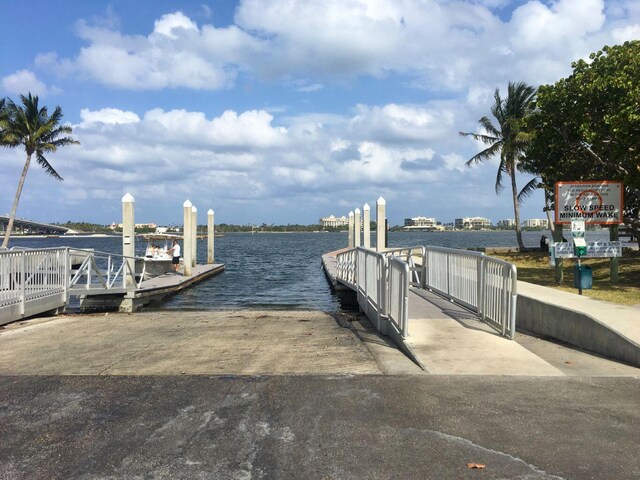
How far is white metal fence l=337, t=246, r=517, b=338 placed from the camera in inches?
315

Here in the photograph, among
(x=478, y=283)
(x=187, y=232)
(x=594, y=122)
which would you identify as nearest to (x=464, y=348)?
(x=478, y=283)

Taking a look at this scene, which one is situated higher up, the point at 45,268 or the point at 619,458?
the point at 45,268

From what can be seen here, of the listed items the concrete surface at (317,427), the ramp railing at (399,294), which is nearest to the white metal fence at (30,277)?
the concrete surface at (317,427)

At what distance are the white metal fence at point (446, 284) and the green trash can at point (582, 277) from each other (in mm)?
3109

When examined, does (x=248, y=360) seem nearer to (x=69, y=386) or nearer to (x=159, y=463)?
(x=69, y=386)

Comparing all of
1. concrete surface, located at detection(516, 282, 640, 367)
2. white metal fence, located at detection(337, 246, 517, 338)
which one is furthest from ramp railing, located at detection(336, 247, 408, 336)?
concrete surface, located at detection(516, 282, 640, 367)

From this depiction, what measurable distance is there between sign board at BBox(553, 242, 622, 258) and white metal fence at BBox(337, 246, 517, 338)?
3.47 metres

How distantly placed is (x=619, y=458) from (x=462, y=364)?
270 cm

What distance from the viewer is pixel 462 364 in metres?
6.70

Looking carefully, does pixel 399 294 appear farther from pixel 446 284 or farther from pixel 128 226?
pixel 128 226

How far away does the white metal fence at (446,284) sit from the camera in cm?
800

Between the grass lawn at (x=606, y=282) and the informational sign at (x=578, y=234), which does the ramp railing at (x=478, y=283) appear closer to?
the grass lawn at (x=606, y=282)

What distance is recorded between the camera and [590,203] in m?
14.2

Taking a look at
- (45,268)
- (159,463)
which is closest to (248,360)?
(159,463)
